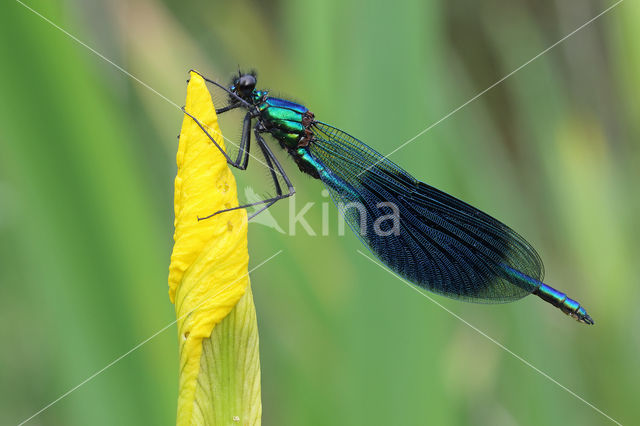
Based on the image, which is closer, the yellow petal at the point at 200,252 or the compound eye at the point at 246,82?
the yellow petal at the point at 200,252

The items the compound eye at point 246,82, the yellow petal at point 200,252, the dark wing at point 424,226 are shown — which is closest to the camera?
the yellow petal at point 200,252

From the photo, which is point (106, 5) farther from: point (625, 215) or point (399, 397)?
point (625, 215)

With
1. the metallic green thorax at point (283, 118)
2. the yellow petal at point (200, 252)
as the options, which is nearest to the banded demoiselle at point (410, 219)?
the metallic green thorax at point (283, 118)

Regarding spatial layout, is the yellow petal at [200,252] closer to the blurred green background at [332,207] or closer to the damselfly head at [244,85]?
the blurred green background at [332,207]

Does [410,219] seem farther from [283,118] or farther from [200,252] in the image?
[200,252]

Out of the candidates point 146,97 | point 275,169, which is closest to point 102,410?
point 275,169

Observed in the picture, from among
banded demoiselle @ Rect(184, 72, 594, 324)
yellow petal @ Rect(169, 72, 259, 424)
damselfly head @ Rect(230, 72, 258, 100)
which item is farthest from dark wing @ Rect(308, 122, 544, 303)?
yellow petal @ Rect(169, 72, 259, 424)
